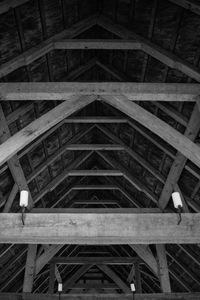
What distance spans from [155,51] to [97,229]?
2939 millimetres

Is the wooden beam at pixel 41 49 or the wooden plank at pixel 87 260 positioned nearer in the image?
the wooden beam at pixel 41 49

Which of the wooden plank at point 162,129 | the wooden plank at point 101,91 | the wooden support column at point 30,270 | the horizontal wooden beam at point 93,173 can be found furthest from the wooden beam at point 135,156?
the wooden support column at point 30,270

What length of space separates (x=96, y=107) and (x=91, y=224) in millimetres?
4148

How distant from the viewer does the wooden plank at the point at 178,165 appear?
5398mm

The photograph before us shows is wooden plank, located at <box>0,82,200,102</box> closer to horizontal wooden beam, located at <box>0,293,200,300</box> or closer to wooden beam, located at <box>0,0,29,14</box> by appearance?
wooden beam, located at <box>0,0,29,14</box>

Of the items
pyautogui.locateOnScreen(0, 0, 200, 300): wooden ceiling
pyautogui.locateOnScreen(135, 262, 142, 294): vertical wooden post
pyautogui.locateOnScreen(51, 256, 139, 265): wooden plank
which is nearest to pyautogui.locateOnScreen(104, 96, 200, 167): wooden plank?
pyautogui.locateOnScreen(0, 0, 200, 300): wooden ceiling

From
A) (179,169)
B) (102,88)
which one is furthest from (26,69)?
(179,169)

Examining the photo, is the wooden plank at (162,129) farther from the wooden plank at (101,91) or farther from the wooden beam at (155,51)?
the wooden beam at (155,51)

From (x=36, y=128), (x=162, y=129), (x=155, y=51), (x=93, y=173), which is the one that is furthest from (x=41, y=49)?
(x=93, y=173)

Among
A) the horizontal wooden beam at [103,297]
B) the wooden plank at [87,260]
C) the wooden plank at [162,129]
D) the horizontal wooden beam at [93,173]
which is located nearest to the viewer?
the wooden plank at [162,129]

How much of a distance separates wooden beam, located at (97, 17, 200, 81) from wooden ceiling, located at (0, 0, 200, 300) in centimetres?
2

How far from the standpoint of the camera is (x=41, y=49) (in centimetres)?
518

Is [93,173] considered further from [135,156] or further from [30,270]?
[30,270]

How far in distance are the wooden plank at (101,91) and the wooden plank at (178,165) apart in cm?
72
